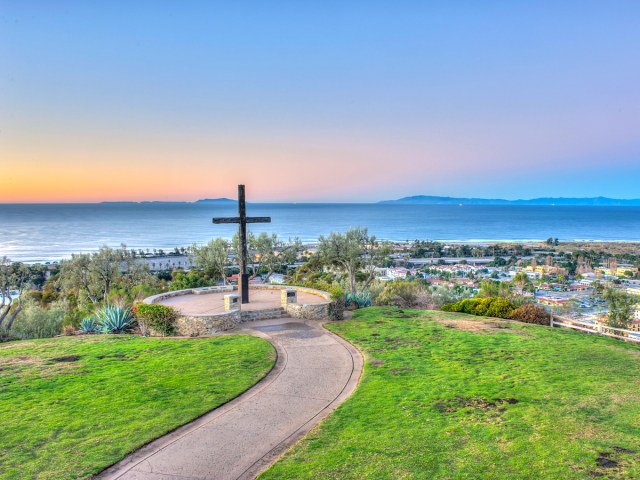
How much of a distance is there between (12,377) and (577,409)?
42.3ft

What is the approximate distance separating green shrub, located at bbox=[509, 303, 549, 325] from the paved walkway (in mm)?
9360

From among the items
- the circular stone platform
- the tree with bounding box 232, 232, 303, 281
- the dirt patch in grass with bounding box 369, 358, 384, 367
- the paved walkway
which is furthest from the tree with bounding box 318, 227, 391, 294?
the dirt patch in grass with bounding box 369, 358, 384, 367

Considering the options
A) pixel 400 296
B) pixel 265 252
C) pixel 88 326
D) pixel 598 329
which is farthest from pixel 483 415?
pixel 265 252

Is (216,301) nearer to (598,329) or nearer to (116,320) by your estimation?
(116,320)

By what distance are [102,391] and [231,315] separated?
265 inches

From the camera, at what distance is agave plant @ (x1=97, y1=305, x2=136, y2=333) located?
636 inches

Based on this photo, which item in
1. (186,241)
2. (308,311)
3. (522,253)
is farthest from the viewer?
(186,241)

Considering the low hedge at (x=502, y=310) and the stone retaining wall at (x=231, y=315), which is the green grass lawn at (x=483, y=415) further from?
the low hedge at (x=502, y=310)

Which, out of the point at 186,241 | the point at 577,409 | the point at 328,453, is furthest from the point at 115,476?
the point at 186,241

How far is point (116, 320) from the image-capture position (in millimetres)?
16172

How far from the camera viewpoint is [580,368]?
444 inches

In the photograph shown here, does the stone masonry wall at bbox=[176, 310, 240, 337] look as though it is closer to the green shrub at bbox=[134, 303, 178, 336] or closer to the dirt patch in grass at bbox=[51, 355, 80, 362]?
the green shrub at bbox=[134, 303, 178, 336]

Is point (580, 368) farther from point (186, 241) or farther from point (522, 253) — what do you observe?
point (186, 241)

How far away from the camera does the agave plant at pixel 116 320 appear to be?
636 inches
